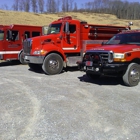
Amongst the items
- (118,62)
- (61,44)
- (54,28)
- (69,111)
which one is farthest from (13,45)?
(69,111)

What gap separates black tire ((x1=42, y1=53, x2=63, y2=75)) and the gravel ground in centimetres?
228

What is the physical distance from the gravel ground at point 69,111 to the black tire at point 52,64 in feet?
7.47

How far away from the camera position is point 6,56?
1435 cm

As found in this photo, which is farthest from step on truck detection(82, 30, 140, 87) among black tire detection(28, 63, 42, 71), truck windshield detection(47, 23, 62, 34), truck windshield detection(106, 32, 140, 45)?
black tire detection(28, 63, 42, 71)

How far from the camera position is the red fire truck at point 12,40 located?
1426 centimetres

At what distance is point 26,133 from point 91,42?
8548mm

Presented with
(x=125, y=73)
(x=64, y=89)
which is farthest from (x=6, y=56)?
(x=125, y=73)

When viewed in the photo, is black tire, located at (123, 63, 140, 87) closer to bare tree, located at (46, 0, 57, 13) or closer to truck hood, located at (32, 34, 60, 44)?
truck hood, located at (32, 34, 60, 44)

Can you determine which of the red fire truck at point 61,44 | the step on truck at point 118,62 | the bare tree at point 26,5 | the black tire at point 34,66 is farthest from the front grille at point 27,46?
the bare tree at point 26,5

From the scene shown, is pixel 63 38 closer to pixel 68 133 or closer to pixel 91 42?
pixel 91 42

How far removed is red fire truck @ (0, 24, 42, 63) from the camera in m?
14.3

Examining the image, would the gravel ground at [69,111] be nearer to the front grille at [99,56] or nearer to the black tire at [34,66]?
the front grille at [99,56]

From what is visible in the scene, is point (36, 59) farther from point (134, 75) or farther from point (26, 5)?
point (26, 5)

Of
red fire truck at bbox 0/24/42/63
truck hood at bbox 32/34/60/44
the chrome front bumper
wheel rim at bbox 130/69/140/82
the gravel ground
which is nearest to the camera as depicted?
the gravel ground
